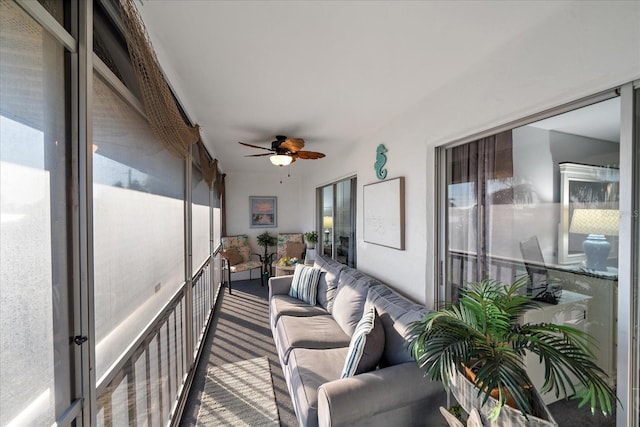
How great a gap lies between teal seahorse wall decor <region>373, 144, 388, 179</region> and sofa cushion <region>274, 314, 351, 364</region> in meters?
1.59

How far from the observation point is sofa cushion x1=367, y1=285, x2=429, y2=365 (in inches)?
59.9

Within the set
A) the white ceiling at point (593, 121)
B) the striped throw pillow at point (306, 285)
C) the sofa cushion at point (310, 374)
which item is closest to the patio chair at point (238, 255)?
the striped throw pillow at point (306, 285)

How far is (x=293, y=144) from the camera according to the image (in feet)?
8.84

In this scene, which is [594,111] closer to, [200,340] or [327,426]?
[327,426]

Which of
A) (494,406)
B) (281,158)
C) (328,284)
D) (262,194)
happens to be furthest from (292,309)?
(262,194)

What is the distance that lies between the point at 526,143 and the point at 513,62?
0.45 m

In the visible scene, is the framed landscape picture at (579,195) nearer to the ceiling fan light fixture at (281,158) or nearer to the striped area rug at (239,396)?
the striped area rug at (239,396)

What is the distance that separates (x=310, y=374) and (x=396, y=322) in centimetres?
67

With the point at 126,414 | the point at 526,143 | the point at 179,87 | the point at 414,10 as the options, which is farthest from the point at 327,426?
the point at 179,87

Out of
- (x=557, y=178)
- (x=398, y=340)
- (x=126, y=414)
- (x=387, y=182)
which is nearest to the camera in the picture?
(x=126, y=414)

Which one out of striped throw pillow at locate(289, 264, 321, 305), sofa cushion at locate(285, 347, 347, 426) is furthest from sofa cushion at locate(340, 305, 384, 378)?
striped throw pillow at locate(289, 264, 321, 305)

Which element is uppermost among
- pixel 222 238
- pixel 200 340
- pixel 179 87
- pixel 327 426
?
pixel 179 87

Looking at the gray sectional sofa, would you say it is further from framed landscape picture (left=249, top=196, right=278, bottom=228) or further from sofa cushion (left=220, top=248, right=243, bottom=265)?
framed landscape picture (left=249, top=196, right=278, bottom=228)

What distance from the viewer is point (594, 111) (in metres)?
1.16
